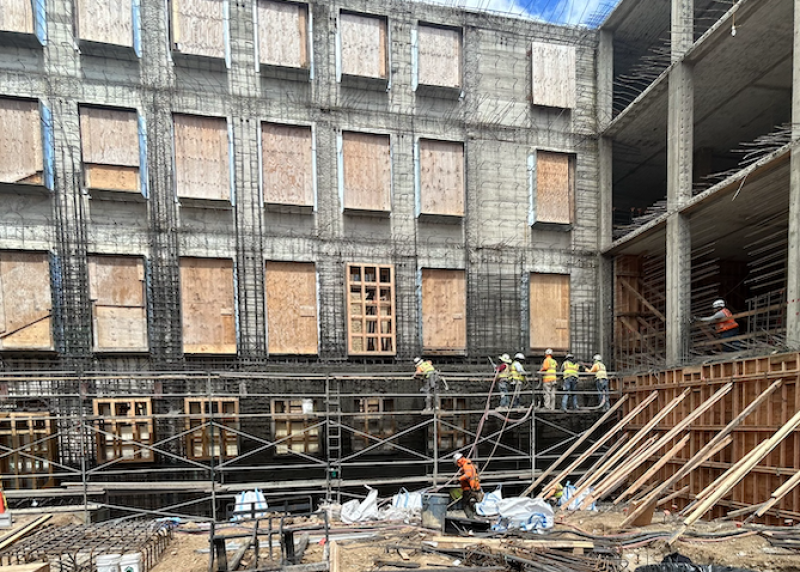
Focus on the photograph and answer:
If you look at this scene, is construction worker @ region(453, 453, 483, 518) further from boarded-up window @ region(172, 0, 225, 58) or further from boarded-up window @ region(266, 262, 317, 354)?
boarded-up window @ region(172, 0, 225, 58)

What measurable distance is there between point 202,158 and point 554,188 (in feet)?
37.1

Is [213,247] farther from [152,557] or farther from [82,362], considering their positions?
[152,557]

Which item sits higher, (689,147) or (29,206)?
(689,147)

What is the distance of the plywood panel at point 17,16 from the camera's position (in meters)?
10.9

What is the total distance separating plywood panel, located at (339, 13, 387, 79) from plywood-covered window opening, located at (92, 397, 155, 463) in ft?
37.7

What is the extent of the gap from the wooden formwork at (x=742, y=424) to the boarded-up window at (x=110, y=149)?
51.7 ft

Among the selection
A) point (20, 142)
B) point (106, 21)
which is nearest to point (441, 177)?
point (106, 21)

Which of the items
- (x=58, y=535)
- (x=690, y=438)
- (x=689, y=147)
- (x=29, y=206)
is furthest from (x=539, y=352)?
(x=29, y=206)

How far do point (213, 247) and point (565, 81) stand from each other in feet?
42.4

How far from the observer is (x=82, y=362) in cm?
1128

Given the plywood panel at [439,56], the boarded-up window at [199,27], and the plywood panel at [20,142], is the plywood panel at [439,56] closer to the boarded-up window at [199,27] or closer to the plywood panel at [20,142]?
the boarded-up window at [199,27]

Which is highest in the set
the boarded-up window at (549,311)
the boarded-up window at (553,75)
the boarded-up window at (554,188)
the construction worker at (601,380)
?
the boarded-up window at (553,75)

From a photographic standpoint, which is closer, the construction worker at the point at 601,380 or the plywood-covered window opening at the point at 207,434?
the plywood-covered window opening at the point at 207,434

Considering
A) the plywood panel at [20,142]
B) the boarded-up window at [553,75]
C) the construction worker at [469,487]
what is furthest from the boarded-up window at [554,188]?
the plywood panel at [20,142]
